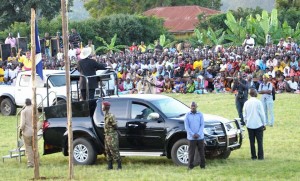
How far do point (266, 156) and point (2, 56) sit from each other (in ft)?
90.0

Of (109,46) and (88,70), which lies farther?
(109,46)

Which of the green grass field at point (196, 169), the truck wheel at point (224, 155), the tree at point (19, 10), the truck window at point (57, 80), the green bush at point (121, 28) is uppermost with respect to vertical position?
the tree at point (19, 10)

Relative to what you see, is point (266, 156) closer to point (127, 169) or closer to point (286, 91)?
point (127, 169)

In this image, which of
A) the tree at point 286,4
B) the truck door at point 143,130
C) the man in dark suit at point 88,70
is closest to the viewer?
the truck door at point 143,130

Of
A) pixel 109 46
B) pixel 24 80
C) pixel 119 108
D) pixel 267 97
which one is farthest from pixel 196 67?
pixel 119 108

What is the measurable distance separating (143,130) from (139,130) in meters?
0.11

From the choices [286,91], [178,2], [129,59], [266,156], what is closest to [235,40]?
[129,59]

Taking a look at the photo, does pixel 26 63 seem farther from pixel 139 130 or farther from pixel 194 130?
pixel 194 130

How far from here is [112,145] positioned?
66.0 feet

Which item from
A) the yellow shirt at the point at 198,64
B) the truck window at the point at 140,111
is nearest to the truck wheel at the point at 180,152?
the truck window at the point at 140,111

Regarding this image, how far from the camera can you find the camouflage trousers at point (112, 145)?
66.0 ft

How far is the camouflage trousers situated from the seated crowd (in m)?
17.1

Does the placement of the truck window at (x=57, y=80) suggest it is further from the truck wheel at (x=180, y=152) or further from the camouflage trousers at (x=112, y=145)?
the truck wheel at (x=180, y=152)

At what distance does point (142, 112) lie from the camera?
20828 mm
